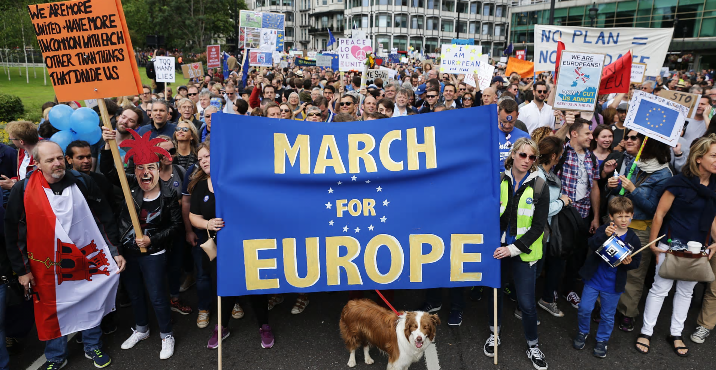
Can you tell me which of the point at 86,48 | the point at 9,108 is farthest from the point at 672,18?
the point at 86,48

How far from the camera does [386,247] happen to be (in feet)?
12.0

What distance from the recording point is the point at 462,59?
10.3 m

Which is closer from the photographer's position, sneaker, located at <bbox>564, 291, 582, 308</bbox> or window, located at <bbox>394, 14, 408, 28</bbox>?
sneaker, located at <bbox>564, 291, 582, 308</bbox>

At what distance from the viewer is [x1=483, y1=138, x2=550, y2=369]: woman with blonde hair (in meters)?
3.65

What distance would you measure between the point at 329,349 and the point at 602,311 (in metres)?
2.57

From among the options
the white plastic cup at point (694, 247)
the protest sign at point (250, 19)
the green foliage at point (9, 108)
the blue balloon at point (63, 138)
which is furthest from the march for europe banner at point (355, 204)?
the protest sign at point (250, 19)

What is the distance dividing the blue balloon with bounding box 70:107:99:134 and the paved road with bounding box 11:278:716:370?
6.96 ft

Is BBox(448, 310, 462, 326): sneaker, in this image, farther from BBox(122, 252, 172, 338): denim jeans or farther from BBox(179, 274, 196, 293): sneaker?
BBox(179, 274, 196, 293): sneaker

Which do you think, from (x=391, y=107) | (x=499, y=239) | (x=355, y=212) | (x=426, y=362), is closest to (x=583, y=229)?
(x=499, y=239)

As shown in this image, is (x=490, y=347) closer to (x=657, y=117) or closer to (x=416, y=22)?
(x=657, y=117)

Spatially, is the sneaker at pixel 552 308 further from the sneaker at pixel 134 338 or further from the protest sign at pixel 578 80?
the sneaker at pixel 134 338

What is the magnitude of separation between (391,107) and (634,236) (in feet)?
13.1

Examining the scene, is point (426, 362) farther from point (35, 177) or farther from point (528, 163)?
point (35, 177)

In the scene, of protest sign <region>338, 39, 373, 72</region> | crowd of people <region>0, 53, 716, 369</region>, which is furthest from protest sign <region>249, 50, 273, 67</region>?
crowd of people <region>0, 53, 716, 369</region>
